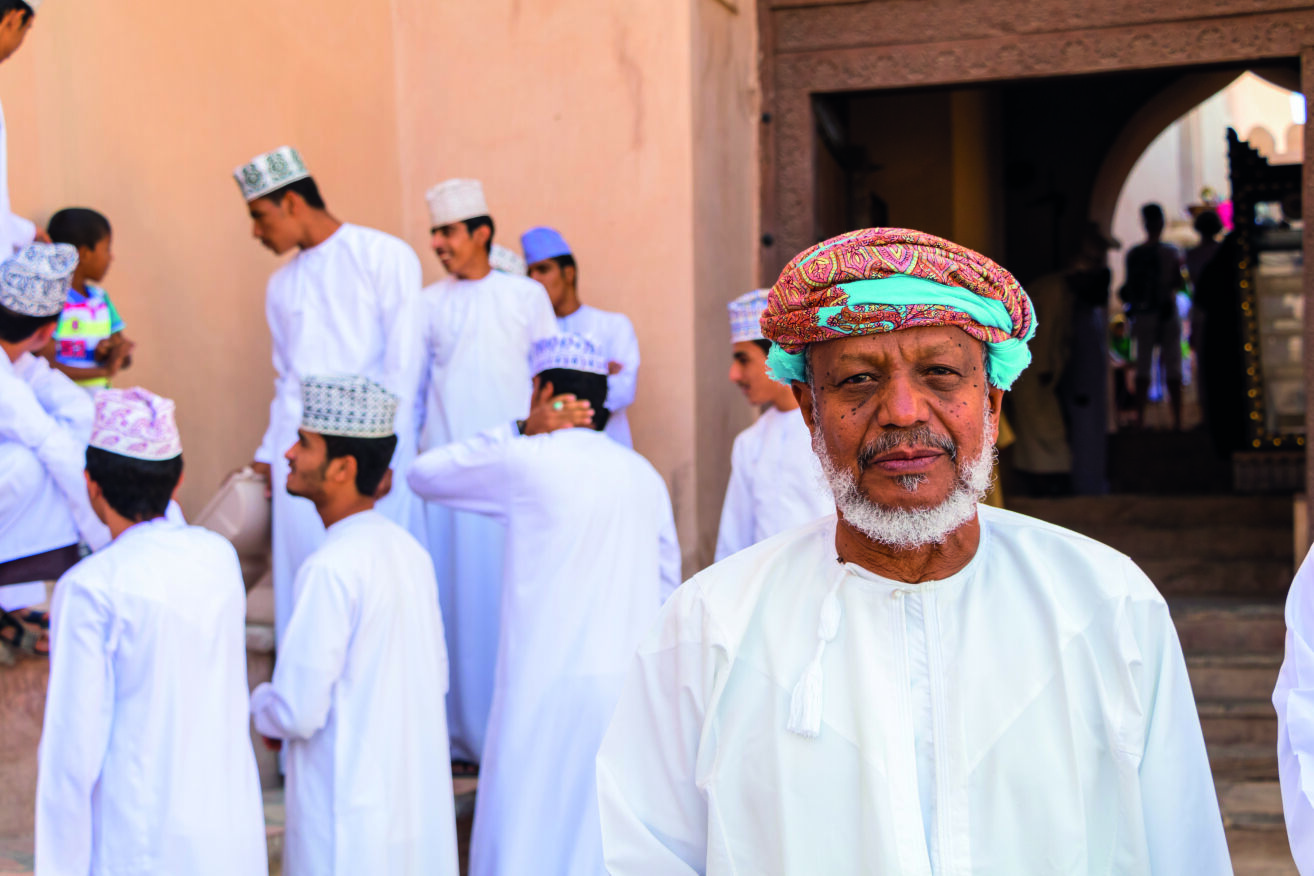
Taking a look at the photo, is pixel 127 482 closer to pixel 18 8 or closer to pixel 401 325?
pixel 18 8

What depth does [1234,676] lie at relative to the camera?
16.8 feet

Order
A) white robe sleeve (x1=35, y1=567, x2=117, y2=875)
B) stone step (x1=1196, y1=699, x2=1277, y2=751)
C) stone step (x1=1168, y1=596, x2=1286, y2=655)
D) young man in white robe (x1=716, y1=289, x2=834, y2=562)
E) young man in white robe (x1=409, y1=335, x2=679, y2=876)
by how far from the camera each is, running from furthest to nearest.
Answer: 1. stone step (x1=1168, y1=596, x2=1286, y2=655)
2. stone step (x1=1196, y1=699, x2=1277, y2=751)
3. young man in white robe (x1=716, y1=289, x2=834, y2=562)
4. young man in white robe (x1=409, y1=335, x2=679, y2=876)
5. white robe sleeve (x1=35, y1=567, x2=117, y2=875)

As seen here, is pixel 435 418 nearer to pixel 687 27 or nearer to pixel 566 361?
pixel 566 361

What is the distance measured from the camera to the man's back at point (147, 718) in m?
2.68

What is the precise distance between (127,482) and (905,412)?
180 centimetres

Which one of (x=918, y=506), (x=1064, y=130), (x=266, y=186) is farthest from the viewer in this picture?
(x=1064, y=130)

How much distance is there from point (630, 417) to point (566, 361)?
1605 millimetres

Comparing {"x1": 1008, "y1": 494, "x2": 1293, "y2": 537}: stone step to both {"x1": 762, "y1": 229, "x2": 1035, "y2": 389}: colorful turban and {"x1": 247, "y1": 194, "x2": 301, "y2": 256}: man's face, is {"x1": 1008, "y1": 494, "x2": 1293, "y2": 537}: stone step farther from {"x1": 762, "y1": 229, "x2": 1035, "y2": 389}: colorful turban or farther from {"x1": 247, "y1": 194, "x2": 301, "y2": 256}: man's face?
{"x1": 762, "y1": 229, "x2": 1035, "y2": 389}: colorful turban

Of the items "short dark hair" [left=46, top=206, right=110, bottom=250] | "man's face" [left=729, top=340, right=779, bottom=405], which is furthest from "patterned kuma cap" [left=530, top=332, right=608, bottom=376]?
"short dark hair" [left=46, top=206, right=110, bottom=250]

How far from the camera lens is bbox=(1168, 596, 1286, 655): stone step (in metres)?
5.32

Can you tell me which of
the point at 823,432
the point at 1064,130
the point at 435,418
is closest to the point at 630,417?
the point at 435,418

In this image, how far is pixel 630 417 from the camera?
5.23 metres

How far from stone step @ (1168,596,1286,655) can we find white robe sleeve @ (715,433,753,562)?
6.71 feet

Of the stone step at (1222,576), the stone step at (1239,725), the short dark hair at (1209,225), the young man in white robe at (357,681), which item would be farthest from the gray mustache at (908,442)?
the short dark hair at (1209,225)
